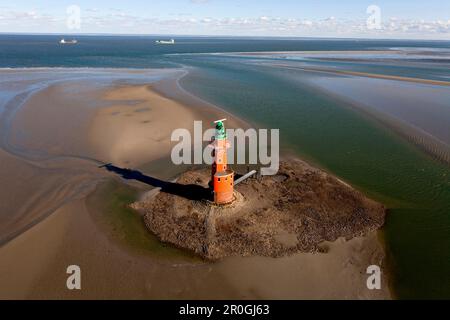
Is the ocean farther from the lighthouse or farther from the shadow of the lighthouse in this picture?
the shadow of the lighthouse

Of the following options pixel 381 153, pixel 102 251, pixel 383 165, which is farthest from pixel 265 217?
pixel 381 153

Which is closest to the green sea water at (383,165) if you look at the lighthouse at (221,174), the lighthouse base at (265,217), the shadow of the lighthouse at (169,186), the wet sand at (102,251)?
the wet sand at (102,251)

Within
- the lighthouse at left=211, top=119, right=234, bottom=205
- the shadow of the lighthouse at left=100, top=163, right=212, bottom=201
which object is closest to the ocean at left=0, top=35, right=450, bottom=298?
the lighthouse at left=211, top=119, right=234, bottom=205

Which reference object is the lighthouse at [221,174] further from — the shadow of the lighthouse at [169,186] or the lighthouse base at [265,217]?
the shadow of the lighthouse at [169,186]

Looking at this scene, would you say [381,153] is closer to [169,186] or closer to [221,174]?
[221,174]
